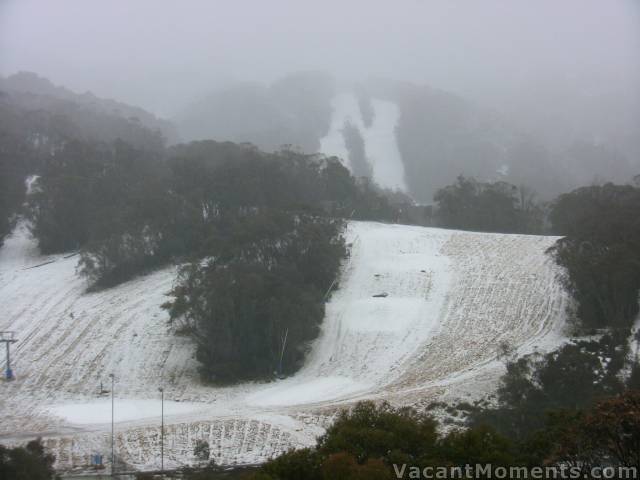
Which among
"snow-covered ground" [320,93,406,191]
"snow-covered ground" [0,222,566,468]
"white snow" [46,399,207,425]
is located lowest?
"white snow" [46,399,207,425]

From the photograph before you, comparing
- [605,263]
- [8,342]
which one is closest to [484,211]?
[605,263]

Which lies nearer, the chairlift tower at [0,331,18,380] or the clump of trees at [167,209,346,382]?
the chairlift tower at [0,331,18,380]

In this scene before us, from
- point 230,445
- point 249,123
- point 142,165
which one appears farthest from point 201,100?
point 230,445

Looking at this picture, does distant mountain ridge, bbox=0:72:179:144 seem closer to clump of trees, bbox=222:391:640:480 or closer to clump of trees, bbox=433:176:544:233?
clump of trees, bbox=433:176:544:233

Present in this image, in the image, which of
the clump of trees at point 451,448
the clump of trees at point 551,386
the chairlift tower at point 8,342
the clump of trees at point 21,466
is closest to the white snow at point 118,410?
the chairlift tower at point 8,342

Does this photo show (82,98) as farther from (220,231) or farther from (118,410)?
(118,410)

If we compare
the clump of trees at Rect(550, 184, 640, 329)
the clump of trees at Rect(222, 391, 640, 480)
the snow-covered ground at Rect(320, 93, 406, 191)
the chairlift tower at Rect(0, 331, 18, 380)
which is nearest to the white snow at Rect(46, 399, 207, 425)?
the chairlift tower at Rect(0, 331, 18, 380)
